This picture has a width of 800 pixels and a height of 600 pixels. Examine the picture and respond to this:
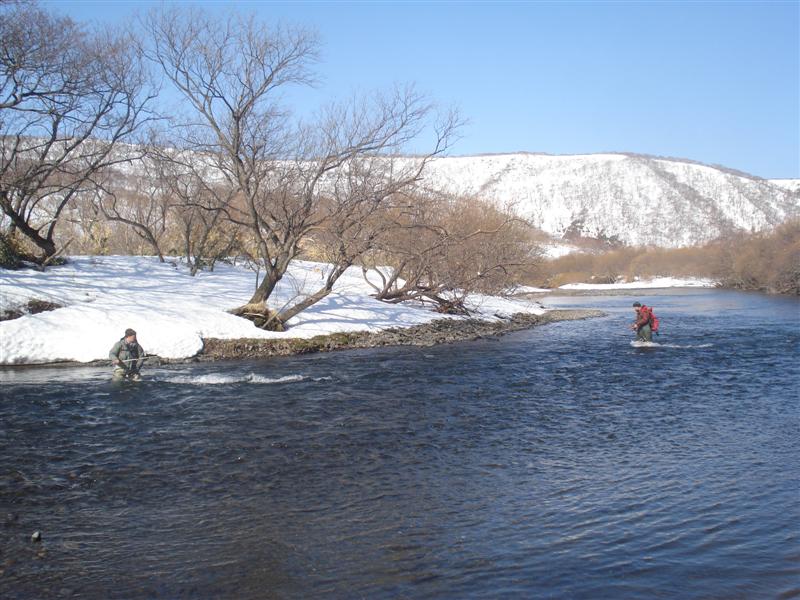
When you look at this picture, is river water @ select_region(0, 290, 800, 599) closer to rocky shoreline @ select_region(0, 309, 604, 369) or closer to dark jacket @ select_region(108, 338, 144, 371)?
dark jacket @ select_region(108, 338, 144, 371)

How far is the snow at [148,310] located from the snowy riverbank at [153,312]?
30 mm

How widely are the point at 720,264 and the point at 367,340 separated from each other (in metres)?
62.1

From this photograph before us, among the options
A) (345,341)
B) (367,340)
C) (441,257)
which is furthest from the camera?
(441,257)

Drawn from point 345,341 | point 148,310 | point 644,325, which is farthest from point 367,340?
point 644,325

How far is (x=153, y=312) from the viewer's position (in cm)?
2317

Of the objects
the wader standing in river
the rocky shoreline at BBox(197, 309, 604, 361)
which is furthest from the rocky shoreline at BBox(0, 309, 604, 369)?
the wader standing in river

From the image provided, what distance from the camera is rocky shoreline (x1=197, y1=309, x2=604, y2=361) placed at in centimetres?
Result: 2230

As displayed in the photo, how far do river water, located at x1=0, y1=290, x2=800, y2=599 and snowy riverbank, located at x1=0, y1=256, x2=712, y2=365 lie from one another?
2060 mm

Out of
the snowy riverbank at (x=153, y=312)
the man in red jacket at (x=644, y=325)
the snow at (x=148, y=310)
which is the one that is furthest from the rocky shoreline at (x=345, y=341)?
the man in red jacket at (x=644, y=325)

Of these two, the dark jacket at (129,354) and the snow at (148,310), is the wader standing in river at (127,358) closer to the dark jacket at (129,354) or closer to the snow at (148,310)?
the dark jacket at (129,354)

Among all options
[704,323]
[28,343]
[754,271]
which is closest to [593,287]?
[754,271]

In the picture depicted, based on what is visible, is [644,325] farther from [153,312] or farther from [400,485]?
[400,485]

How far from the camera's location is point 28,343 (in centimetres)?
2034

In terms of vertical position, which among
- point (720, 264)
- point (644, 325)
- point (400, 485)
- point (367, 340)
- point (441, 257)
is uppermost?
point (720, 264)
